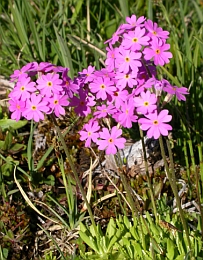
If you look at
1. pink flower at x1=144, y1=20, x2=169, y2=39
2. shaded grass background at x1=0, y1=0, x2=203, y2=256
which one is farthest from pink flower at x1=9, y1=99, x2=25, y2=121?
shaded grass background at x1=0, y1=0, x2=203, y2=256

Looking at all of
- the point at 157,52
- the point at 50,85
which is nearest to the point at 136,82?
the point at 157,52

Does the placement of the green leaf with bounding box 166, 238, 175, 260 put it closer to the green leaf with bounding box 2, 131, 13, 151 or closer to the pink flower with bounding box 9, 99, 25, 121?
the pink flower with bounding box 9, 99, 25, 121

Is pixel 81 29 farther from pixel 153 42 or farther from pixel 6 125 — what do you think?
pixel 153 42

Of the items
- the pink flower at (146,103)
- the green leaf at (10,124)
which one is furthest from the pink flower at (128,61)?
the green leaf at (10,124)

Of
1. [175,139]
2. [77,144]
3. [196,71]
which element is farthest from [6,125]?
[196,71]

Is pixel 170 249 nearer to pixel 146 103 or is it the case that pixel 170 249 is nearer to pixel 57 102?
pixel 146 103

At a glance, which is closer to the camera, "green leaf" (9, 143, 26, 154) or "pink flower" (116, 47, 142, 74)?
"pink flower" (116, 47, 142, 74)

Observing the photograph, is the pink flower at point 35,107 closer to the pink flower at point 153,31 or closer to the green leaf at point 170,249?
the pink flower at point 153,31

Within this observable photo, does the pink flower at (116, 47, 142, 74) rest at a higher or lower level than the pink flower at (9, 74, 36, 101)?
higher
